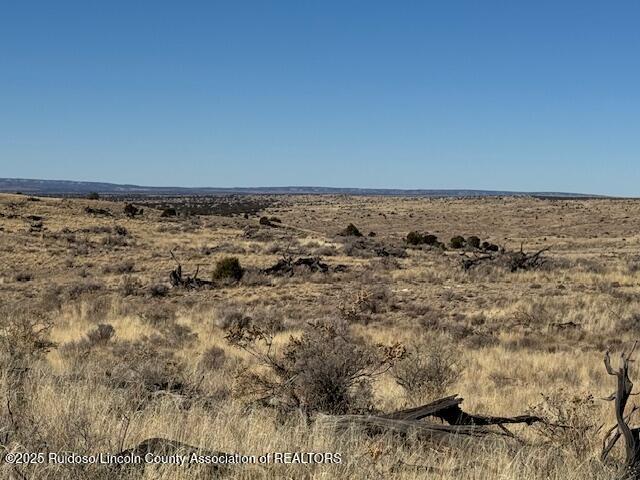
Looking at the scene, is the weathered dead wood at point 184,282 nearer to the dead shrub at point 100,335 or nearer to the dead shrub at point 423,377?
the dead shrub at point 100,335

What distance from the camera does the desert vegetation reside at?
4.11 metres


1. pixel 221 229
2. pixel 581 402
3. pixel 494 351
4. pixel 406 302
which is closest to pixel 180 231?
pixel 221 229

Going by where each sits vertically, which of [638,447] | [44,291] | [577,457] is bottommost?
[44,291]

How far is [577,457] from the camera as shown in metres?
4.56

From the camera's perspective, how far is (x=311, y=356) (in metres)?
7.02

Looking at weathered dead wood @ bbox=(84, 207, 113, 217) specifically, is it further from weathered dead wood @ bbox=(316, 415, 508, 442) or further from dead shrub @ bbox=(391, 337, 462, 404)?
weathered dead wood @ bbox=(316, 415, 508, 442)

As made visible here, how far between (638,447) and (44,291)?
1971 centimetres

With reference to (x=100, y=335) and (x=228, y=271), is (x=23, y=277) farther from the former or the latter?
Result: (x=100, y=335)

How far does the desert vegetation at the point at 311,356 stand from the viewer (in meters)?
4.11

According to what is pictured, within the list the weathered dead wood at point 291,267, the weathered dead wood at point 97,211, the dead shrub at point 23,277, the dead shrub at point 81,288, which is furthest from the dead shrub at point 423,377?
the weathered dead wood at point 97,211

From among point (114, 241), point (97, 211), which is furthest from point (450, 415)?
point (97, 211)

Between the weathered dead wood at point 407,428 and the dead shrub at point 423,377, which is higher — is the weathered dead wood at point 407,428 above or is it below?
above

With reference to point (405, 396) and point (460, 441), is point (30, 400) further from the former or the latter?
point (405, 396)

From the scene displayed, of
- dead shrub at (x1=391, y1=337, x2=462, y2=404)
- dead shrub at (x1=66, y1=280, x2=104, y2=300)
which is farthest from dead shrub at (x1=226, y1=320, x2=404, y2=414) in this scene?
dead shrub at (x1=66, y1=280, x2=104, y2=300)
